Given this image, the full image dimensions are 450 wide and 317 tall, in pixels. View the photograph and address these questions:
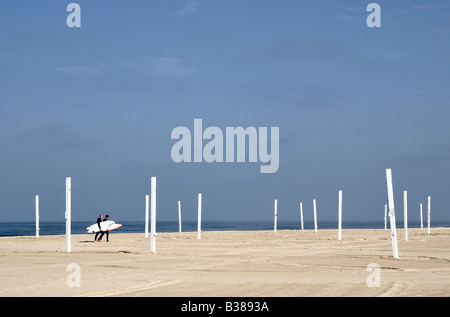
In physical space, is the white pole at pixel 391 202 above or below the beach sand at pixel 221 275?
above

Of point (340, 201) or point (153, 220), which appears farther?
point (340, 201)

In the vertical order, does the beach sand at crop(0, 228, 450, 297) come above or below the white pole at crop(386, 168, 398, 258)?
below

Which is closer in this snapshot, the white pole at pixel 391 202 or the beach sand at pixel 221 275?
the beach sand at pixel 221 275

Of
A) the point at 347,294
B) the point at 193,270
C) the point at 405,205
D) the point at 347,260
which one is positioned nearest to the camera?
the point at 347,294

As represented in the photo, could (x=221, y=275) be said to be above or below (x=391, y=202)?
below

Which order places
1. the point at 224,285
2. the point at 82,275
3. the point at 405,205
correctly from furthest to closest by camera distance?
the point at 405,205, the point at 82,275, the point at 224,285

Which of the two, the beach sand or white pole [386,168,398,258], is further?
white pole [386,168,398,258]

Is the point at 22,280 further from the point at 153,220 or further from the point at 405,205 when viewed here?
the point at 405,205

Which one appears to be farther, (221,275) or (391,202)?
(391,202)

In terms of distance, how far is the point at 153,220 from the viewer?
74.3ft

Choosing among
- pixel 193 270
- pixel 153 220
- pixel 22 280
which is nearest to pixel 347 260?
pixel 193 270

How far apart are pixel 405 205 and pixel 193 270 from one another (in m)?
16.6
